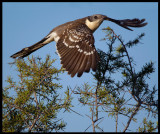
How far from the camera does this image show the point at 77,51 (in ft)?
10.0

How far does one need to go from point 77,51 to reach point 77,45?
14cm

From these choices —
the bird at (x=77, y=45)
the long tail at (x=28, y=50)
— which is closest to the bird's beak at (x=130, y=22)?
the bird at (x=77, y=45)

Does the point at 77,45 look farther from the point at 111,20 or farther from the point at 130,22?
the point at 130,22

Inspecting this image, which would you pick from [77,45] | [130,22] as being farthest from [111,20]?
[77,45]

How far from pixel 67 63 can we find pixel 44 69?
0.36 meters

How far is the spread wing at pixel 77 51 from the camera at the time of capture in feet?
8.88

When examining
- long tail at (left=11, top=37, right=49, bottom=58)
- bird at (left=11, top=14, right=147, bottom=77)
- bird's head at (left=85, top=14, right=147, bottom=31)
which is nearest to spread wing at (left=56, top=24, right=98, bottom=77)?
bird at (left=11, top=14, right=147, bottom=77)

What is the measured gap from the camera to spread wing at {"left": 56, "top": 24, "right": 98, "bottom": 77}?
2.71 metres

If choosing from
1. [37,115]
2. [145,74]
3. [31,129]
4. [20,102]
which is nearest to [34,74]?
Answer: [20,102]

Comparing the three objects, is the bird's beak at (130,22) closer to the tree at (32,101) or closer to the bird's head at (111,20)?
the bird's head at (111,20)

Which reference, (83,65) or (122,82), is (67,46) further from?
(122,82)

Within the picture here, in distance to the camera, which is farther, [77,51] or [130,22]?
[130,22]

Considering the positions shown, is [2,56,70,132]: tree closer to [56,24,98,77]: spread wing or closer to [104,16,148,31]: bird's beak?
[56,24,98,77]: spread wing

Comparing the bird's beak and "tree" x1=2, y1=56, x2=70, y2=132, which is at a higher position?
the bird's beak
